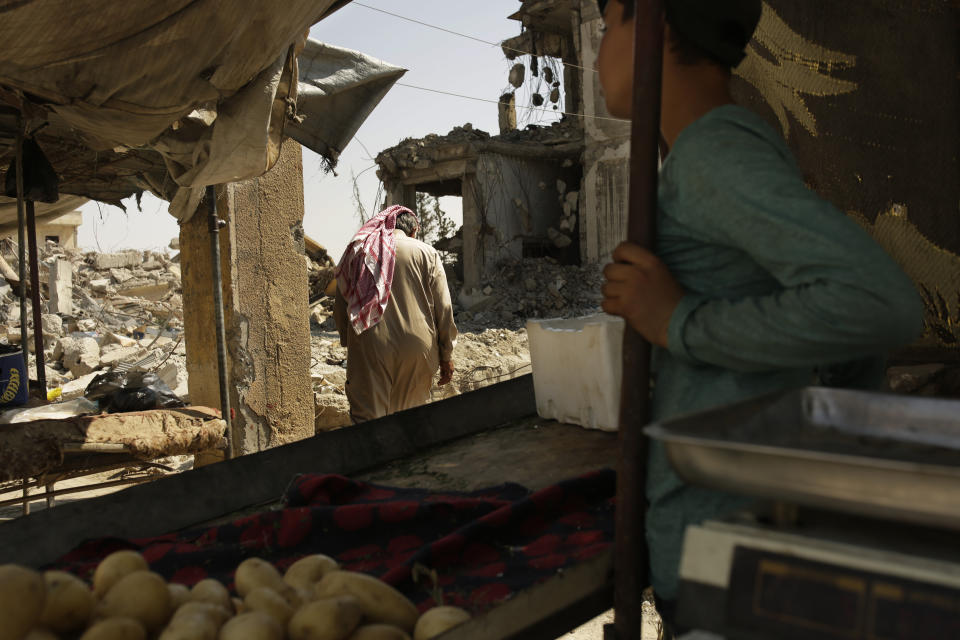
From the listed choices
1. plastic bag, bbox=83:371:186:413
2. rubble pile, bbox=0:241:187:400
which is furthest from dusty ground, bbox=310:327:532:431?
plastic bag, bbox=83:371:186:413

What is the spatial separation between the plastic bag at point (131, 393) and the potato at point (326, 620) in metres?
3.77

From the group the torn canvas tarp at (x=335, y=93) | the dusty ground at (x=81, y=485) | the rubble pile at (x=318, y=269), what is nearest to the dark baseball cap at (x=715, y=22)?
the torn canvas tarp at (x=335, y=93)

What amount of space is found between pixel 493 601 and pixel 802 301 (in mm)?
668

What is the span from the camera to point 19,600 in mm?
1061

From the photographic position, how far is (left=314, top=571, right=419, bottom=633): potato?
1219 millimetres

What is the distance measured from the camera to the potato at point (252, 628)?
1.09 meters

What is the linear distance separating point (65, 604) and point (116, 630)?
4.7 inches

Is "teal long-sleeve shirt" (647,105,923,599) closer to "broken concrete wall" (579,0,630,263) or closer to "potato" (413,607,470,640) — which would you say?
"potato" (413,607,470,640)

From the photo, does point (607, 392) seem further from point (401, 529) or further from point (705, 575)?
point (705, 575)

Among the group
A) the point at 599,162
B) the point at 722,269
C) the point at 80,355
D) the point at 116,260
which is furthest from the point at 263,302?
the point at 116,260

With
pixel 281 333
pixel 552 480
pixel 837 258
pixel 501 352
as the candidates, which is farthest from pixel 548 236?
pixel 837 258

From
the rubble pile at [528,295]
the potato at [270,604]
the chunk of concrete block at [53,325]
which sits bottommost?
the chunk of concrete block at [53,325]

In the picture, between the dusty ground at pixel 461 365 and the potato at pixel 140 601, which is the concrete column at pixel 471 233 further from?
the potato at pixel 140 601

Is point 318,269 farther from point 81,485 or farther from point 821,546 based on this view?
point 821,546
